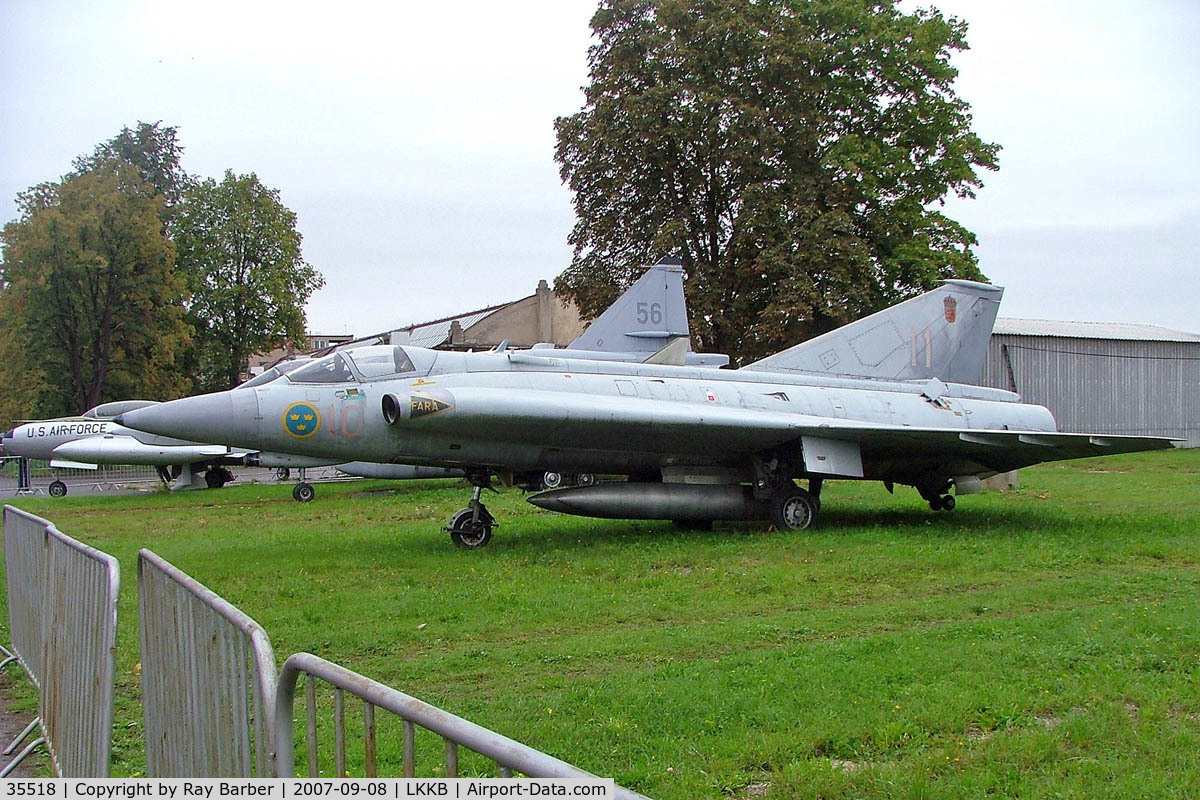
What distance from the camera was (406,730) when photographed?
2.45 m

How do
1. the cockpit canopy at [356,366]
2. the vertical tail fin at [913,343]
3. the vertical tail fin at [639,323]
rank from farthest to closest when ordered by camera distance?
1. the vertical tail fin at [639,323]
2. the vertical tail fin at [913,343]
3. the cockpit canopy at [356,366]

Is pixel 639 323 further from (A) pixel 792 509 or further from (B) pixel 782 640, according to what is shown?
(B) pixel 782 640

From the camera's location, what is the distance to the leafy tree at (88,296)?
39344 millimetres

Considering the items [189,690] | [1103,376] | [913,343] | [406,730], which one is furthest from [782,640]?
[1103,376]

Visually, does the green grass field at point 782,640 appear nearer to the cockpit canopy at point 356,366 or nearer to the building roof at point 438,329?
the cockpit canopy at point 356,366

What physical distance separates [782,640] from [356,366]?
702 centimetres

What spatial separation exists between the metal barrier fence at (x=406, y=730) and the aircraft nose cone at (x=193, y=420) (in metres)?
9.47

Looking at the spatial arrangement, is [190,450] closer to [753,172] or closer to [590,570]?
[753,172]

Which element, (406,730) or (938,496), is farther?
(938,496)

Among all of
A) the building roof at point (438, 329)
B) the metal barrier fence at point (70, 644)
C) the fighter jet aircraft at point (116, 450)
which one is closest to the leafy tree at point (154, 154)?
the building roof at point (438, 329)

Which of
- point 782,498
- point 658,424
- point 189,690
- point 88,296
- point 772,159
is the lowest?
point 782,498

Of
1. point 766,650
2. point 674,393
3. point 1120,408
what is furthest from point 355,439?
point 1120,408

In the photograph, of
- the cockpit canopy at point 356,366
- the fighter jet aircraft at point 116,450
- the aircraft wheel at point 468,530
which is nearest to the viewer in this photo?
the cockpit canopy at point 356,366

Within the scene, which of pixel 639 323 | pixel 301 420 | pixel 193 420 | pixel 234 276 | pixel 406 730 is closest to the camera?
pixel 406 730
